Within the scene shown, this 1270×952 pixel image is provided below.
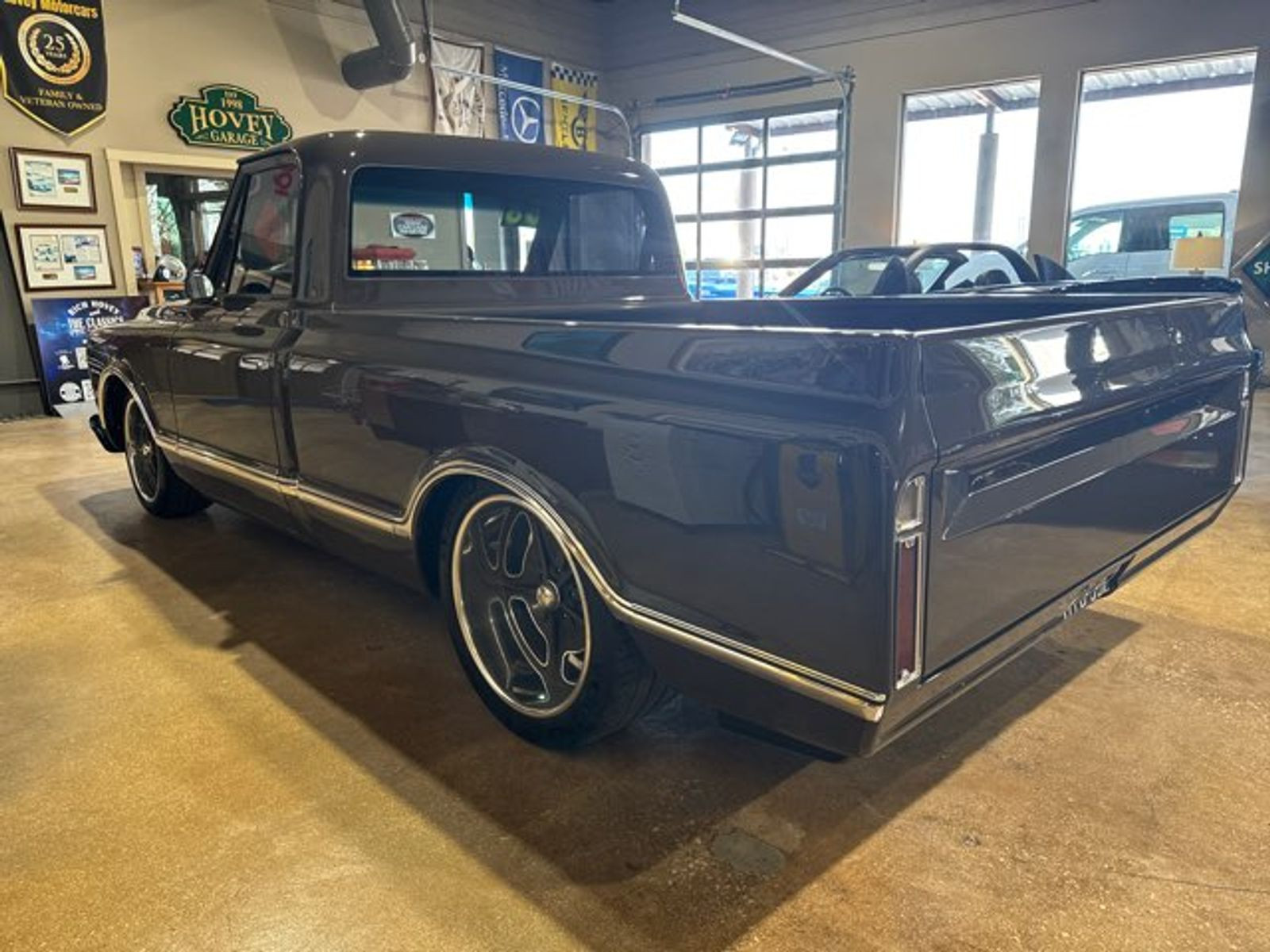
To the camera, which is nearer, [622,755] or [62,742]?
[622,755]

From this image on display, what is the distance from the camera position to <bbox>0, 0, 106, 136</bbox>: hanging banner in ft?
23.4

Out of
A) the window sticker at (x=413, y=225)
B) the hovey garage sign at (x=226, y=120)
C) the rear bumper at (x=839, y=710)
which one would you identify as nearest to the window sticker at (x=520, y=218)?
the window sticker at (x=413, y=225)

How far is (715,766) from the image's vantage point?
2006 mm

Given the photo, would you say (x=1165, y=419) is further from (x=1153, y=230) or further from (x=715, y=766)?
(x=1153, y=230)

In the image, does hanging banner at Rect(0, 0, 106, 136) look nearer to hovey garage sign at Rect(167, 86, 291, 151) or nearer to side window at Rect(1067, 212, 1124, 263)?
hovey garage sign at Rect(167, 86, 291, 151)

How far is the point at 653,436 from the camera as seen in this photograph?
5.09 ft

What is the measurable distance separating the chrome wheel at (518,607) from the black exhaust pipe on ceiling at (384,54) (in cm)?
839

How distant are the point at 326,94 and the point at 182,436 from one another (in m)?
7.31

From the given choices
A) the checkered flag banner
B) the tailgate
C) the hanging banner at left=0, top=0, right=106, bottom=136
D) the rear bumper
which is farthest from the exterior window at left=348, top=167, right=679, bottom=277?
the checkered flag banner

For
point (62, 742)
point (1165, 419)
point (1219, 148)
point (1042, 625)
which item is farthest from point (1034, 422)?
point (1219, 148)

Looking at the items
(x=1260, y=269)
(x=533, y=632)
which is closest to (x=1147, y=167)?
(x=1260, y=269)

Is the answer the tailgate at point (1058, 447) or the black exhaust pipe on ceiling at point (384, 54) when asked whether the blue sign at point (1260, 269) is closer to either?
the tailgate at point (1058, 447)

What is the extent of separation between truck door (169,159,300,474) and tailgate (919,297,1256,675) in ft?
6.85

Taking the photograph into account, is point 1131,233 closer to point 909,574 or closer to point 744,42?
point 744,42
